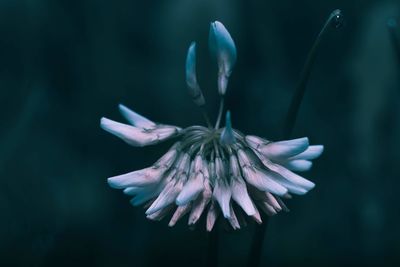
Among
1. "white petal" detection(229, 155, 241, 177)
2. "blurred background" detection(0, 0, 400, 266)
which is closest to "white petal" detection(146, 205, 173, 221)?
"white petal" detection(229, 155, 241, 177)

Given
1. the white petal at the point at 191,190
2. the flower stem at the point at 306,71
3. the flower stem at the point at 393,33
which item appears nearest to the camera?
the white petal at the point at 191,190

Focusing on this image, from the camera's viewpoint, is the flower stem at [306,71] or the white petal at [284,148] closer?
the white petal at [284,148]

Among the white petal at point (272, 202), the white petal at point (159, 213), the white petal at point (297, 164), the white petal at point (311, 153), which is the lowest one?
the white petal at point (159, 213)

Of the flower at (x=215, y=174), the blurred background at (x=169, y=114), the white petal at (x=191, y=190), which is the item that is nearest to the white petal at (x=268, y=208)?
the flower at (x=215, y=174)

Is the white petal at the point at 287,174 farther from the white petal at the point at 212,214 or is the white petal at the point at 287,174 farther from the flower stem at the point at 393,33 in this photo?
the flower stem at the point at 393,33

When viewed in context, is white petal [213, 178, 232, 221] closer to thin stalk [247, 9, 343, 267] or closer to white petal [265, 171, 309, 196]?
white petal [265, 171, 309, 196]

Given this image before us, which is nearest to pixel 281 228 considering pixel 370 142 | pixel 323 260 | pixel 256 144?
pixel 323 260
